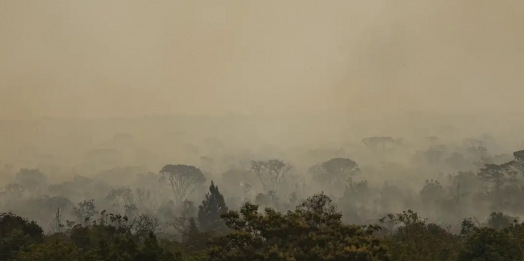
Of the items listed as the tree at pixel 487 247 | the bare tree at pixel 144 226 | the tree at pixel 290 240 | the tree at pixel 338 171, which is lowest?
the tree at pixel 487 247

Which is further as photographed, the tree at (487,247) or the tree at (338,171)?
the tree at (338,171)

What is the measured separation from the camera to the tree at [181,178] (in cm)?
13512

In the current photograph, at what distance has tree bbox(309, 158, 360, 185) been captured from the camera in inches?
5423

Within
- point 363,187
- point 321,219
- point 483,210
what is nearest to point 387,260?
point 321,219

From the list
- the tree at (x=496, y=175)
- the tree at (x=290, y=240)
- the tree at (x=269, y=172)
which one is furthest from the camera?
the tree at (x=269, y=172)

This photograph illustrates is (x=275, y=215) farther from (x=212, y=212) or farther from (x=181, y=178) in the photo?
(x=181, y=178)

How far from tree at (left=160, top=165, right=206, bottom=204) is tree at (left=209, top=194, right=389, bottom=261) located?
111935mm

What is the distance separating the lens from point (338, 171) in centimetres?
13888

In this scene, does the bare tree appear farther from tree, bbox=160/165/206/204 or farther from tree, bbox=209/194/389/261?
tree, bbox=160/165/206/204

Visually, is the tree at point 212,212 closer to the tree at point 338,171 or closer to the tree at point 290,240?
the tree at point 338,171

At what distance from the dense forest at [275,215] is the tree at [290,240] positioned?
54mm

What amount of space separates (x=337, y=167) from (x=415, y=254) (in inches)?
4194

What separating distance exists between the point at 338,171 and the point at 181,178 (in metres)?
44.7

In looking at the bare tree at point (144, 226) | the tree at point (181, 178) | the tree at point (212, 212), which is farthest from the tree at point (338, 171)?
the bare tree at point (144, 226)
